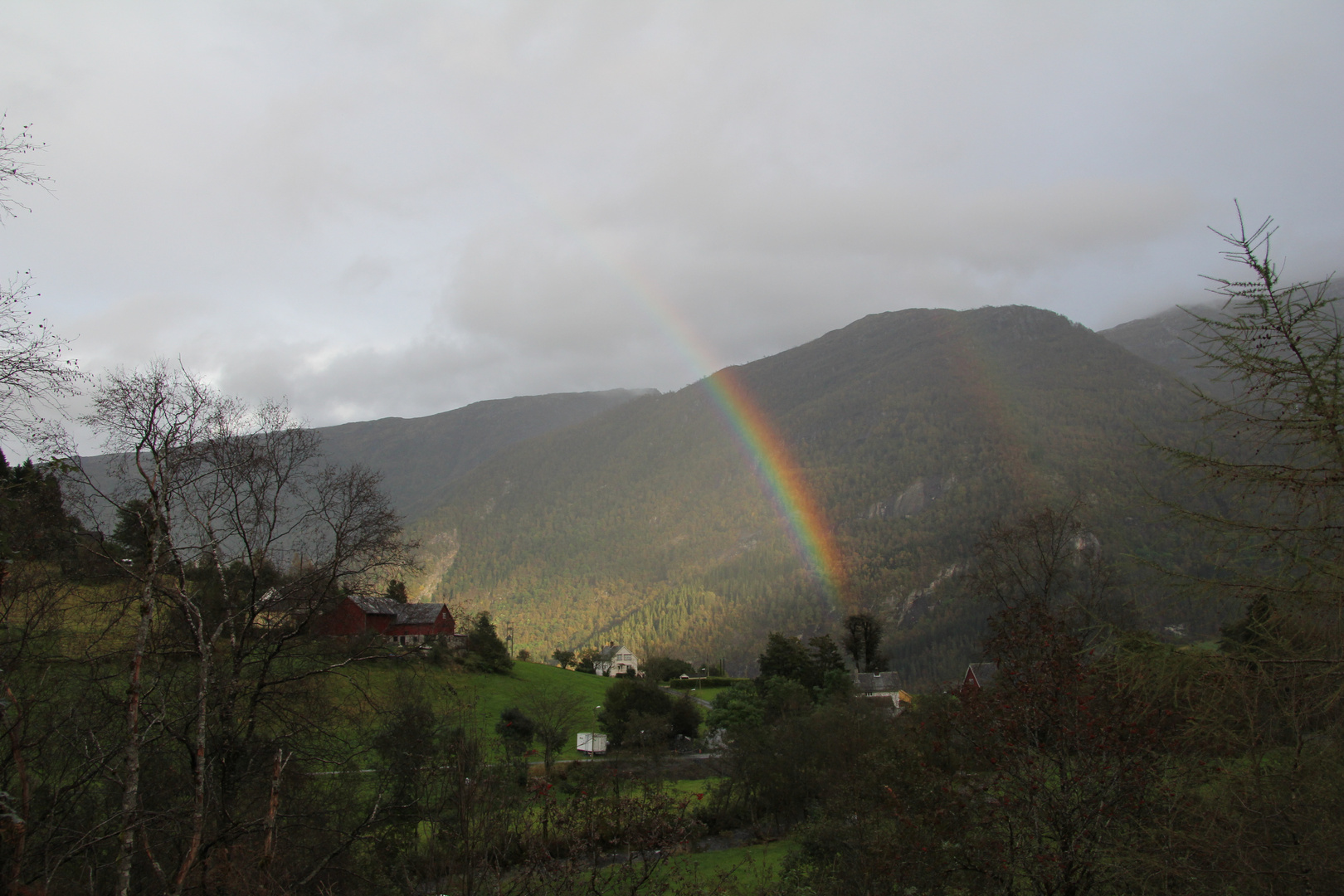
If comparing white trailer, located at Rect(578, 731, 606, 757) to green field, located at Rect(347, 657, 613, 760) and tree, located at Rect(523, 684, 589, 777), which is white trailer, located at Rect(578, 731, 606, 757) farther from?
tree, located at Rect(523, 684, 589, 777)

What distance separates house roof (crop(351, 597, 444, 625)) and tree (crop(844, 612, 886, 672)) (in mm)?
38190

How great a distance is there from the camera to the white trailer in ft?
136

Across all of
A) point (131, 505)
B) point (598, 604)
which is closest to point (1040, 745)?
point (131, 505)

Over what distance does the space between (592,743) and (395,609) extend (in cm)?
1662

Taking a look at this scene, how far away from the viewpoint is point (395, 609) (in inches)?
1203

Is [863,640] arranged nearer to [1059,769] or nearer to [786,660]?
[786,660]

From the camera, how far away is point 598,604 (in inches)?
6949

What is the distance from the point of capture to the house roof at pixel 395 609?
14583mm

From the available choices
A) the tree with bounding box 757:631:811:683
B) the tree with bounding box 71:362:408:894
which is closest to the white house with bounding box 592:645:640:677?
the tree with bounding box 757:631:811:683

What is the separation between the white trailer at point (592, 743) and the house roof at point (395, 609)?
40.1 feet

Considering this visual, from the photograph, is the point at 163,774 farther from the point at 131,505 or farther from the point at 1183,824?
the point at 1183,824

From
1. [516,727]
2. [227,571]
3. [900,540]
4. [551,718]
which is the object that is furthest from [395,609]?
[900,540]

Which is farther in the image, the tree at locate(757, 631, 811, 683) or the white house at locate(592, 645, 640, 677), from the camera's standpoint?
the white house at locate(592, 645, 640, 677)

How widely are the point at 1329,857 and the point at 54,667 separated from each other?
1498 cm
